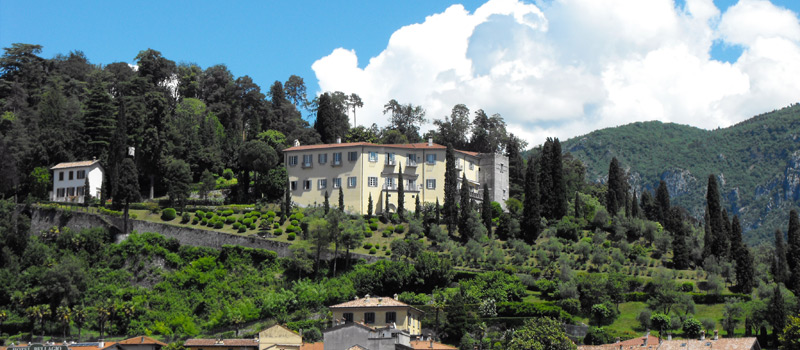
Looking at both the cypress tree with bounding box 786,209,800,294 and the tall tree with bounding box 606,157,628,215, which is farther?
the tall tree with bounding box 606,157,628,215

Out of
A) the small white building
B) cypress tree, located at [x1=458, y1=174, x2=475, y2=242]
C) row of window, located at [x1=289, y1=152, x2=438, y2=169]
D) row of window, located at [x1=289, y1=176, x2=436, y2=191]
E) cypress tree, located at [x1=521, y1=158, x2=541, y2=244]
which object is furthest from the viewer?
row of window, located at [x1=289, y1=152, x2=438, y2=169]

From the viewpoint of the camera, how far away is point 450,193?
94125 millimetres

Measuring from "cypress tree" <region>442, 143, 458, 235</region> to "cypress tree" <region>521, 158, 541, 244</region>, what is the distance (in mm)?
6333

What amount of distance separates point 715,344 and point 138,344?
1361 inches

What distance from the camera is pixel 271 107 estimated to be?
4902 inches

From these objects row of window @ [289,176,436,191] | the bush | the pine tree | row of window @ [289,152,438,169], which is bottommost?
the bush

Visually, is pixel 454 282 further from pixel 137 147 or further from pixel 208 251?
pixel 137 147

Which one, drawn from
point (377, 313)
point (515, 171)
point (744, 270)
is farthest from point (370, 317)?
point (515, 171)

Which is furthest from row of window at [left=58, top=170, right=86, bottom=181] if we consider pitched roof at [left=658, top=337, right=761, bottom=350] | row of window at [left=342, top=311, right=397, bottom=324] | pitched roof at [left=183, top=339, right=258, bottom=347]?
pitched roof at [left=658, top=337, right=761, bottom=350]

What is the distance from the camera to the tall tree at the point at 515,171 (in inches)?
4390

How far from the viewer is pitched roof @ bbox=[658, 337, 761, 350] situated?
5591 cm

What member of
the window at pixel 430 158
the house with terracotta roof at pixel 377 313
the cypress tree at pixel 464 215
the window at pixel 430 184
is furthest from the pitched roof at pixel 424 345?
the window at pixel 430 158

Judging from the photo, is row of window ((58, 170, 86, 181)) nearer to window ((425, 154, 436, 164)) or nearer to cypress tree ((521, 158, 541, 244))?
window ((425, 154, 436, 164))

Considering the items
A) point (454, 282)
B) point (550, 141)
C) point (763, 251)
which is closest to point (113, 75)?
point (550, 141)
